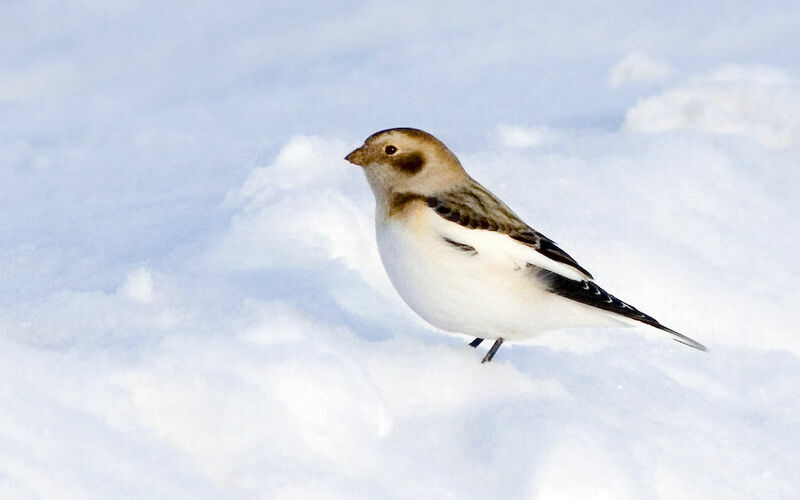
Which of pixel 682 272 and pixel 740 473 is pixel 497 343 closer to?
pixel 740 473

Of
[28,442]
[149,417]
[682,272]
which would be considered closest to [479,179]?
[682,272]

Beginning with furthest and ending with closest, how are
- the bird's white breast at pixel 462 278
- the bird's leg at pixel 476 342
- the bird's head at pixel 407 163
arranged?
the bird's leg at pixel 476 342 < the bird's head at pixel 407 163 < the bird's white breast at pixel 462 278

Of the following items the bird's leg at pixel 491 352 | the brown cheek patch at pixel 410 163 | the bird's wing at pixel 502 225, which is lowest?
the bird's leg at pixel 491 352

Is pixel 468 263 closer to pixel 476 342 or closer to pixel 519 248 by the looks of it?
pixel 519 248

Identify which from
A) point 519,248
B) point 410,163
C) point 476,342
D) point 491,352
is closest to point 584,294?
point 519,248

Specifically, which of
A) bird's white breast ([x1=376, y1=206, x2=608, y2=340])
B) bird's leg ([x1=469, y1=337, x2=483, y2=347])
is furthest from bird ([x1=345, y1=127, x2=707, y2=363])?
bird's leg ([x1=469, y1=337, x2=483, y2=347])

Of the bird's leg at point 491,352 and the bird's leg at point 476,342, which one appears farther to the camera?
the bird's leg at point 476,342

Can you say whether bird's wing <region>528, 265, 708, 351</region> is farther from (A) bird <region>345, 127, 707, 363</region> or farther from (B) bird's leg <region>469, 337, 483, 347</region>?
(B) bird's leg <region>469, 337, 483, 347</region>

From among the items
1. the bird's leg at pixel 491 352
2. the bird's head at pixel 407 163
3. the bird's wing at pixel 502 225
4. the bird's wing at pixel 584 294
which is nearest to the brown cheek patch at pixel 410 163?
the bird's head at pixel 407 163

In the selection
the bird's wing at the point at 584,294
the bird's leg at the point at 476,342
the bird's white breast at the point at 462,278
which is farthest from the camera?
the bird's leg at the point at 476,342

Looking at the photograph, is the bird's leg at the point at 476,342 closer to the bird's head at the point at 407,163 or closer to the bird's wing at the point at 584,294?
the bird's wing at the point at 584,294
